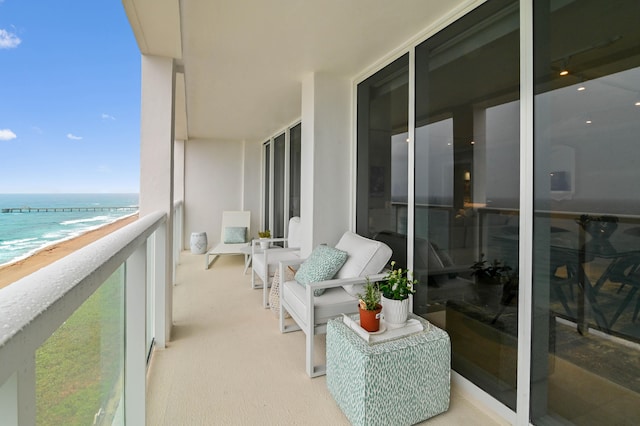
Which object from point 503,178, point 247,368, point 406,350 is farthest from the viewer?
point 247,368

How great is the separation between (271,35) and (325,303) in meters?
2.02

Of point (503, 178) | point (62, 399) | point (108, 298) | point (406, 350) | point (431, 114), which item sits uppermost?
point (431, 114)

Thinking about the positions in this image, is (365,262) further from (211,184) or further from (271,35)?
(211,184)

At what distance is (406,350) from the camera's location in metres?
1.58

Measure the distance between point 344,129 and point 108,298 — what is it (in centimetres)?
251

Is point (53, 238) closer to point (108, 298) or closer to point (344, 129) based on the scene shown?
point (108, 298)

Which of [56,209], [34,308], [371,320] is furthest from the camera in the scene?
[371,320]

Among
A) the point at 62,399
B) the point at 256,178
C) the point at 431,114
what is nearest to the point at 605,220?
the point at 431,114

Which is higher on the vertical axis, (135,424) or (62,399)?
(62,399)

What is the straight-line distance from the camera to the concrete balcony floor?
1682 mm

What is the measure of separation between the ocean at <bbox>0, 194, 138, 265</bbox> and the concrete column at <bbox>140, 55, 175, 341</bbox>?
22.7 inches

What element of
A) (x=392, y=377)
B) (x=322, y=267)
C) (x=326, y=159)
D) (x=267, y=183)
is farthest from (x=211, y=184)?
(x=392, y=377)

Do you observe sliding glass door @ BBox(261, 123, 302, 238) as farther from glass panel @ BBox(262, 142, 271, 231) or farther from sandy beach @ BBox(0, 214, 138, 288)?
sandy beach @ BBox(0, 214, 138, 288)

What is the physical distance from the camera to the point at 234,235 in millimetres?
5887
